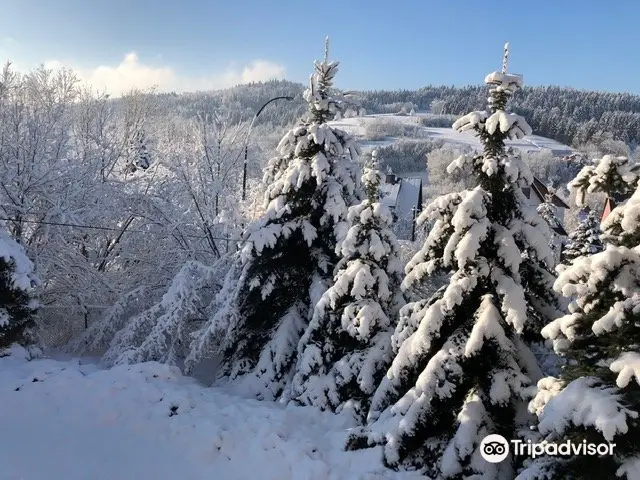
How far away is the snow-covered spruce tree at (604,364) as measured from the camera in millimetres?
4453

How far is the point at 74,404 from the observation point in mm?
9500

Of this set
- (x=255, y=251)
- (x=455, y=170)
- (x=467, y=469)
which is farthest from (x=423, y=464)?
(x=255, y=251)

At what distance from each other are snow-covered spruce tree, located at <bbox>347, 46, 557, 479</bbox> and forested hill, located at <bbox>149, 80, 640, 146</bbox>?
5448 centimetres

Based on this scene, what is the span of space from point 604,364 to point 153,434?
7504 millimetres

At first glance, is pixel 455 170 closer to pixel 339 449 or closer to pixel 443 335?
pixel 443 335

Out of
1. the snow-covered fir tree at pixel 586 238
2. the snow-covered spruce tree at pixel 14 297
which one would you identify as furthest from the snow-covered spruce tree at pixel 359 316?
the snow-covered fir tree at pixel 586 238

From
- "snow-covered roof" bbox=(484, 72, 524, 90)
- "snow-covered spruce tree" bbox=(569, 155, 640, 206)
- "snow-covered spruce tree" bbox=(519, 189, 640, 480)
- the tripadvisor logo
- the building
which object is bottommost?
the building

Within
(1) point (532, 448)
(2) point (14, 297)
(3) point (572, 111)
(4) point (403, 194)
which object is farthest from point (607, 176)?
(3) point (572, 111)

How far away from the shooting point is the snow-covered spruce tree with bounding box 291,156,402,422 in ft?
31.9

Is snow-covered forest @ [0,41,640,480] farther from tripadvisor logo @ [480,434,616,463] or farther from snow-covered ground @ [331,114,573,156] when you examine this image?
snow-covered ground @ [331,114,573,156]

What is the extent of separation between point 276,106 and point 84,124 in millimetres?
91084

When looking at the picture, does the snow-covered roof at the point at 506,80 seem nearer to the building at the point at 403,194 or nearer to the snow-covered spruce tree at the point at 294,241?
the snow-covered spruce tree at the point at 294,241

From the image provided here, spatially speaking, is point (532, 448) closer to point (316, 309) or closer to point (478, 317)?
point (478, 317)

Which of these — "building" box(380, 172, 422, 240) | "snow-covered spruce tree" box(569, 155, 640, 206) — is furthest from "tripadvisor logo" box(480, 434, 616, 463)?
"building" box(380, 172, 422, 240)
